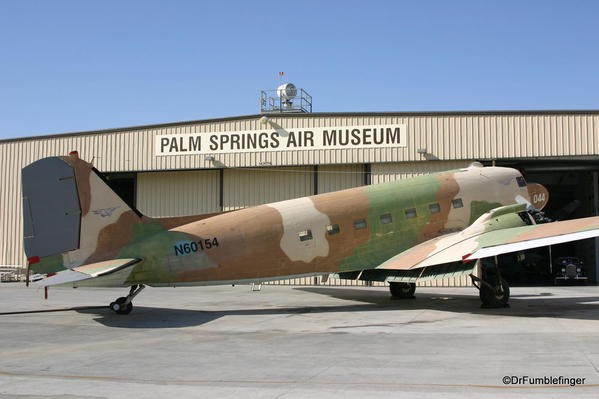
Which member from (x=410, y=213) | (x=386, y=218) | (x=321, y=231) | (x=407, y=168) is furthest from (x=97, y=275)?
(x=407, y=168)

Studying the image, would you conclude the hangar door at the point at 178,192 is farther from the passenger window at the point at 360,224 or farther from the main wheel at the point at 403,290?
the passenger window at the point at 360,224

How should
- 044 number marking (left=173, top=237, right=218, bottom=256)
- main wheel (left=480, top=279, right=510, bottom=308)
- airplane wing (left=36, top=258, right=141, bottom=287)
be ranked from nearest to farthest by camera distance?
airplane wing (left=36, top=258, right=141, bottom=287), 044 number marking (left=173, top=237, right=218, bottom=256), main wheel (left=480, top=279, right=510, bottom=308)

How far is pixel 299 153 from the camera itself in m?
34.2

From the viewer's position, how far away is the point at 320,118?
111 feet

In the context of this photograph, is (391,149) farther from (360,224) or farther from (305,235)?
(305,235)

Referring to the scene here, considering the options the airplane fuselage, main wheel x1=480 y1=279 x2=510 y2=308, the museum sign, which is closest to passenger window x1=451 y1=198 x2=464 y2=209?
the airplane fuselage

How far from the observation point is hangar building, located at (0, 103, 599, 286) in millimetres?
31047

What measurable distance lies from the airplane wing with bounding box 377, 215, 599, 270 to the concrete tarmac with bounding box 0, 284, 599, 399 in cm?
175

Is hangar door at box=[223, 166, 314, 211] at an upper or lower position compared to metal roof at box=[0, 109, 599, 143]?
lower

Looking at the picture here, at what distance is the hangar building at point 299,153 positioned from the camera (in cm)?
3105

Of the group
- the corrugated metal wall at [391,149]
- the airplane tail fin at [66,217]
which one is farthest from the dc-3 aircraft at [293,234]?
the corrugated metal wall at [391,149]

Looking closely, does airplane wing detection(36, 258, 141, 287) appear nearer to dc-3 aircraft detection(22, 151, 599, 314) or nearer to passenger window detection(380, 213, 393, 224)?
dc-3 aircraft detection(22, 151, 599, 314)

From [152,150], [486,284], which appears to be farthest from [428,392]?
→ [152,150]

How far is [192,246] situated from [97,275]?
3322 millimetres
